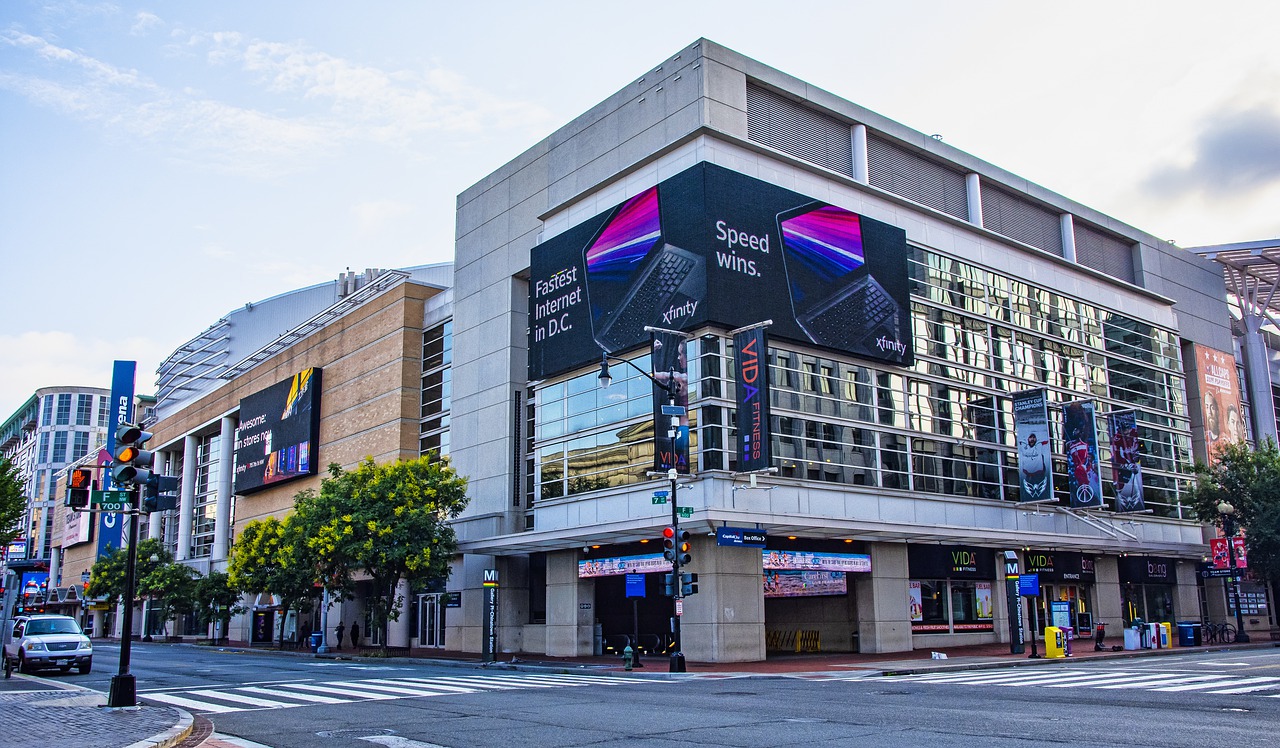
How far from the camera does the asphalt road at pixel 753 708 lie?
13.7m

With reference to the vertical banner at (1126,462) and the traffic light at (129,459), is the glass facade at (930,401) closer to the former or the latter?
the vertical banner at (1126,462)

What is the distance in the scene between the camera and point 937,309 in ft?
148

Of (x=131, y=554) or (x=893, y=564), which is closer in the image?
(x=131, y=554)

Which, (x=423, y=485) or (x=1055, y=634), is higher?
(x=423, y=485)

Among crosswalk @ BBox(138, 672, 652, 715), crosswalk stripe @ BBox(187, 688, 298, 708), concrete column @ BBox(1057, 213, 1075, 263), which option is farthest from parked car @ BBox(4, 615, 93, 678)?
concrete column @ BBox(1057, 213, 1075, 263)

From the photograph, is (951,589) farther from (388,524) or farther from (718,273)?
(388,524)

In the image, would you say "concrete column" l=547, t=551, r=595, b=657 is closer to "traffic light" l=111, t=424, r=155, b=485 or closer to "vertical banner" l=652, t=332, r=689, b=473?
"vertical banner" l=652, t=332, r=689, b=473

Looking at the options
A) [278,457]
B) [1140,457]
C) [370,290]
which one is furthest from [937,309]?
[278,457]

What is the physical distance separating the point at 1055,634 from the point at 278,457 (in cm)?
5121

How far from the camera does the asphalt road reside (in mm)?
13734

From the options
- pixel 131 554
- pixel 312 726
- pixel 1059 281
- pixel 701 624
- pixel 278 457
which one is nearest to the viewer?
pixel 312 726

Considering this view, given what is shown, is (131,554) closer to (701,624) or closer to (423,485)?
(701,624)

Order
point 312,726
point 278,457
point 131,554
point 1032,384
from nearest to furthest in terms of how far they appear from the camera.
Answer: point 312,726 < point 131,554 < point 1032,384 < point 278,457

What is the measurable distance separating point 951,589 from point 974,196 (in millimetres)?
19533
